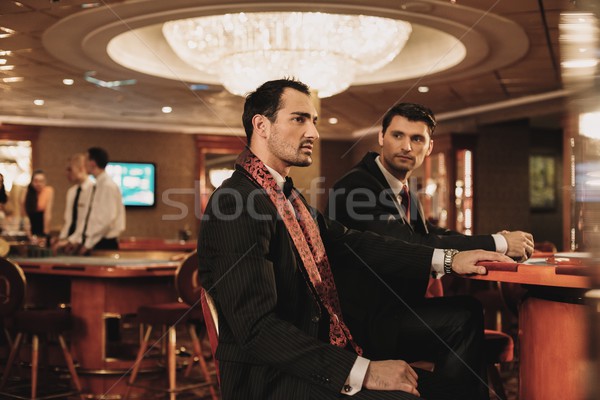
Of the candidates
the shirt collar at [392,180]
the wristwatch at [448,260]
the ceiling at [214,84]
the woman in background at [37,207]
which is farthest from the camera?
the woman in background at [37,207]

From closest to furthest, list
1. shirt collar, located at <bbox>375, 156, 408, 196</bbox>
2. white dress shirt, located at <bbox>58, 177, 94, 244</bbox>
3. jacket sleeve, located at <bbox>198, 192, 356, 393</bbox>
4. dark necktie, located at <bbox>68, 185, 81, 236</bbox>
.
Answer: jacket sleeve, located at <bbox>198, 192, 356, 393</bbox>
shirt collar, located at <bbox>375, 156, 408, 196</bbox>
white dress shirt, located at <bbox>58, 177, 94, 244</bbox>
dark necktie, located at <bbox>68, 185, 81, 236</bbox>

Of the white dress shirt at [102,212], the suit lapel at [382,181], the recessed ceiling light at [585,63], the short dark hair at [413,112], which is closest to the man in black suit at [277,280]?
the suit lapel at [382,181]

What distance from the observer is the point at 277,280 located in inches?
67.2

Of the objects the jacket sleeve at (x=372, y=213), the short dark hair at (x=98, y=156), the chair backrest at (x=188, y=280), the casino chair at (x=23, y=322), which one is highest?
the short dark hair at (x=98, y=156)

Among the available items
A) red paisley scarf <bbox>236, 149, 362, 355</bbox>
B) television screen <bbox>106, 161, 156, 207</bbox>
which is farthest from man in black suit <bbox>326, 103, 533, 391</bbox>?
television screen <bbox>106, 161, 156, 207</bbox>

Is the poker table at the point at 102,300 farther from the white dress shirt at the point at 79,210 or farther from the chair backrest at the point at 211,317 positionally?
the chair backrest at the point at 211,317

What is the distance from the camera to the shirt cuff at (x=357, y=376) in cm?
157

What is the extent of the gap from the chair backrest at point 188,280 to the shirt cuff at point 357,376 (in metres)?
2.60

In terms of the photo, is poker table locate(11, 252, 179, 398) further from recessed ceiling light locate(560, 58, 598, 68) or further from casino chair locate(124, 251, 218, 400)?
recessed ceiling light locate(560, 58, 598, 68)

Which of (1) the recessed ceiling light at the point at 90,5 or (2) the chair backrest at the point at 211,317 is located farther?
(1) the recessed ceiling light at the point at 90,5

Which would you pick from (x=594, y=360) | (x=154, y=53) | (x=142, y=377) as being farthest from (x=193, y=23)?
(x=594, y=360)

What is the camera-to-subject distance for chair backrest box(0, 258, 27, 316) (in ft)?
13.0

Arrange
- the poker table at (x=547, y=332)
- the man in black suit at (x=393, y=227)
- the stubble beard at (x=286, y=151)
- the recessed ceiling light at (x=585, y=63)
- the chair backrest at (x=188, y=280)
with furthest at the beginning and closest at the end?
1. the chair backrest at (x=188, y=280)
2. the man in black suit at (x=393, y=227)
3. the poker table at (x=547, y=332)
4. the stubble beard at (x=286, y=151)
5. the recessed ceiling light at (x=585, y=63)

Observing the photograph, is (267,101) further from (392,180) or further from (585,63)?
(585,63)
